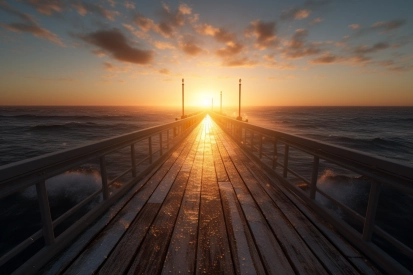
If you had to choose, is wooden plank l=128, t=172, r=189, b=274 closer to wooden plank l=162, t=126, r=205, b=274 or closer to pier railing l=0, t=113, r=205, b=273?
wooden plank l=162, t=126, r=205, b=274

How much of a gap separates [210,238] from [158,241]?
28.0 inches

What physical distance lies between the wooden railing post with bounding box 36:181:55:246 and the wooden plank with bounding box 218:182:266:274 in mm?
2260

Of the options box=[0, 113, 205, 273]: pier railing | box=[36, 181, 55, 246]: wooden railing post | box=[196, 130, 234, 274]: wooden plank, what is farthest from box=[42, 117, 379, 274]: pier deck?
box=[36, 181, 55, 246]: wooden railing post

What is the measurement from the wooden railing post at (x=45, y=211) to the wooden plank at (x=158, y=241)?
110 cm

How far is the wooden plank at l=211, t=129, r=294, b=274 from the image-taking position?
6.97ft

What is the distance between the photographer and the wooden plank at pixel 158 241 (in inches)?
82.4

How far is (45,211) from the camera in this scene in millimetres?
2146

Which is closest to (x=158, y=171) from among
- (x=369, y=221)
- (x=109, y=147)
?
(x=109, y=147)

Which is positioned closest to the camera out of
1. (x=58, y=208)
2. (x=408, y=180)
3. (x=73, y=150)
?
(x=408, y=180)

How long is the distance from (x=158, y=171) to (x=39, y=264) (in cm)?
349

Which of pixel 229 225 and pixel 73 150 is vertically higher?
pixel 73 150

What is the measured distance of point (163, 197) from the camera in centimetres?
383

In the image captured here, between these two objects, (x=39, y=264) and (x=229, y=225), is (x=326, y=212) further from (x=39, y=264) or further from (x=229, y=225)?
(x=39, y=264)

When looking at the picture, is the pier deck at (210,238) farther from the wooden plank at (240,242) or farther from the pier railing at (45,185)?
the pier railing at (45,185)
